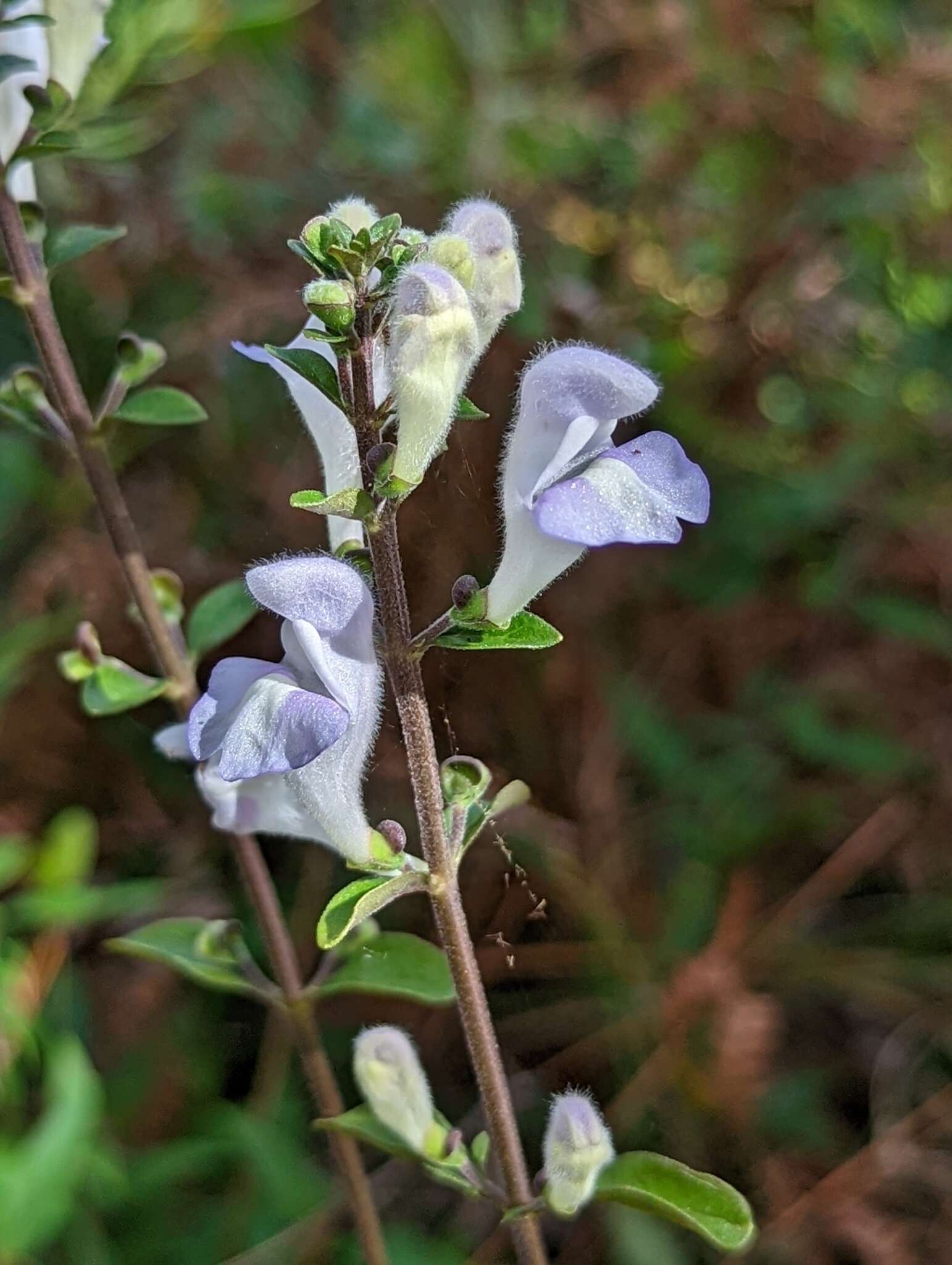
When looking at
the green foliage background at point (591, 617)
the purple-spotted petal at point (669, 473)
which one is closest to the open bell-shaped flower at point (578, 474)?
the purple-spotted petal at point (669, 473)

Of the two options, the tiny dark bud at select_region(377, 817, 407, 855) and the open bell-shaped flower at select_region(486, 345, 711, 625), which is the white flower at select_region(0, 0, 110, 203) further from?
the tiny dark bud at select_region(377, 817, 407, 855)

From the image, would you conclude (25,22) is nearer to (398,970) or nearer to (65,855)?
(398,970)

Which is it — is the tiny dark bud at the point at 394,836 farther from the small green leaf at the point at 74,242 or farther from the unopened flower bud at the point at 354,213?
the small green leaf at the point at 74,242

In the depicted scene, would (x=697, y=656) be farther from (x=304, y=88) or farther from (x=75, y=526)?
(x=304, y=88)

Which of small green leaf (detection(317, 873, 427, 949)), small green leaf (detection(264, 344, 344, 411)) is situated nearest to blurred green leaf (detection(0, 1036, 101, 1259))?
small green leaf (detection(317, 873, 427, 949))

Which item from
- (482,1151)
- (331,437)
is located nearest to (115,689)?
(331,437)
